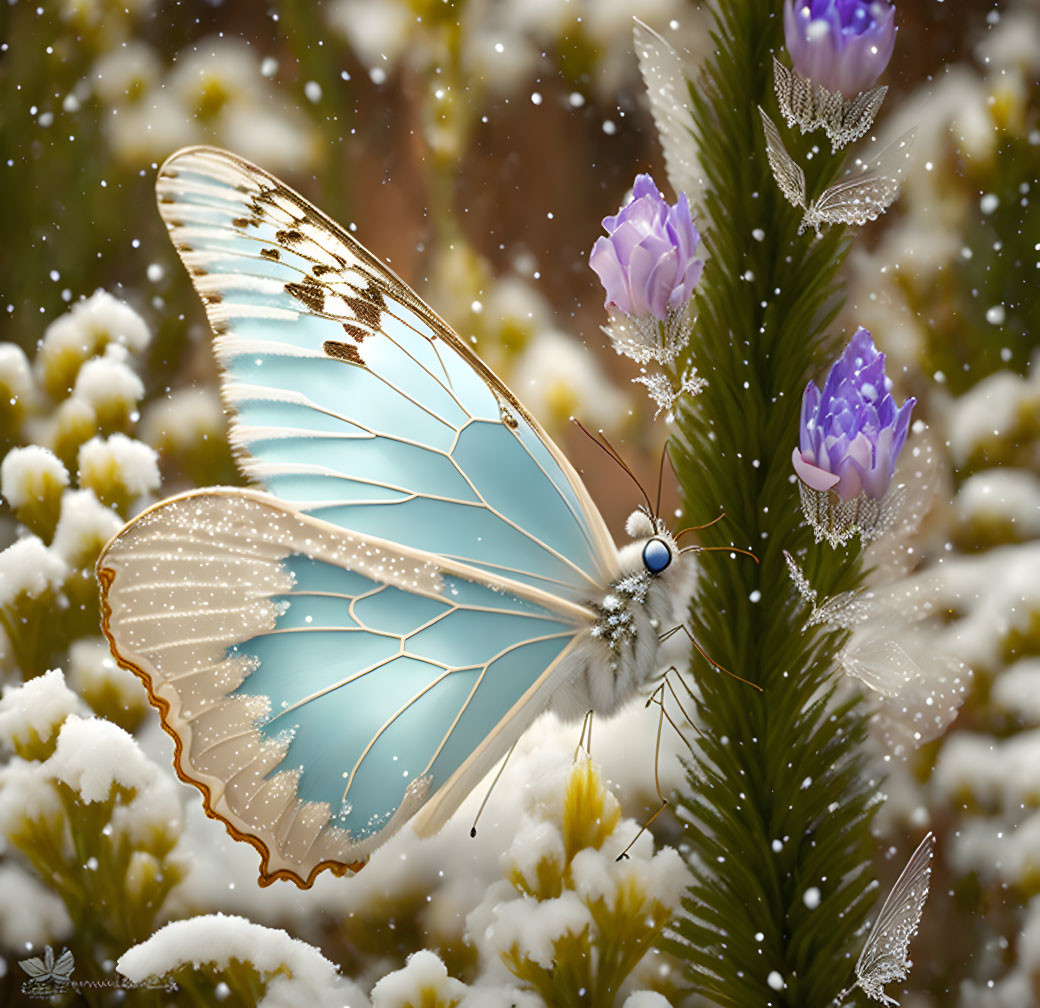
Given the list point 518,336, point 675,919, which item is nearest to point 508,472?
point 518,336

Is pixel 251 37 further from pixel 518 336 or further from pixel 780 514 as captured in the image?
pixel 780 514

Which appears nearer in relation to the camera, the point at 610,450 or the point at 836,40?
the point at 836,40

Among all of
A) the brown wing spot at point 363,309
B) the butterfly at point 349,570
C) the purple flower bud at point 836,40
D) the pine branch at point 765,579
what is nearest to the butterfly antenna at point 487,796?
the butterfly at point 349,570

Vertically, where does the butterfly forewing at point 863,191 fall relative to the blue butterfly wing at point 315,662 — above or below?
above

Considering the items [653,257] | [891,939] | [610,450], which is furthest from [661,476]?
[891,939]

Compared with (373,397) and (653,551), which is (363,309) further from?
(653,551)

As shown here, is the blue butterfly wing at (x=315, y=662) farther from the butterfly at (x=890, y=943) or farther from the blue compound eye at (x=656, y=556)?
the butterfly at (x=890, y=943)
